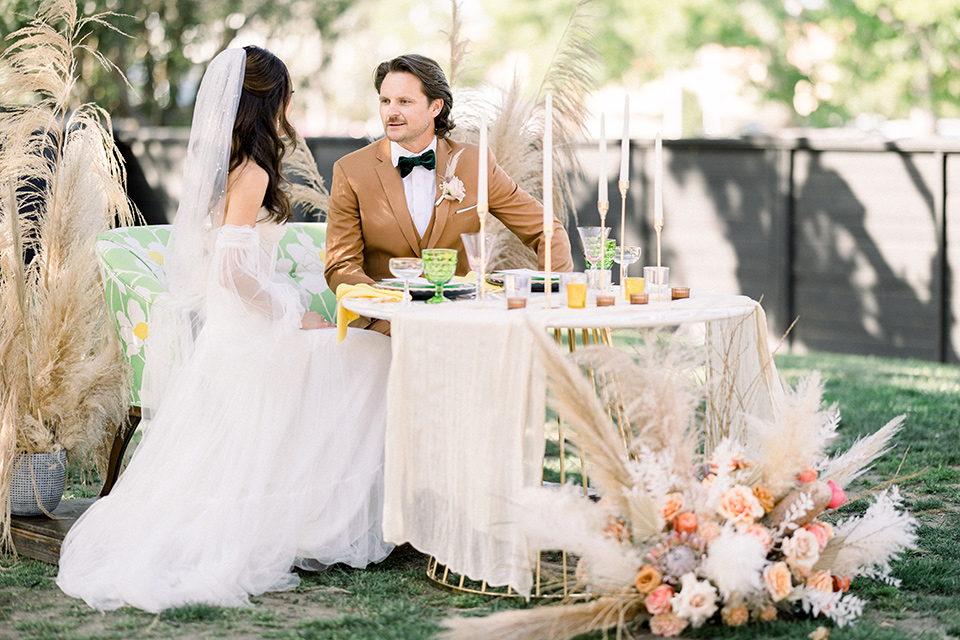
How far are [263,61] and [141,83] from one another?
35.9 feet

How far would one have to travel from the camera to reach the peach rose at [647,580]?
2850mm

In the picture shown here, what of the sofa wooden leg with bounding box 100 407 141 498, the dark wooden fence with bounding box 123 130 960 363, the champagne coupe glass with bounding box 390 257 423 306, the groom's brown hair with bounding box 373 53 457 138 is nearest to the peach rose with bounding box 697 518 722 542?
the champagne coupe glass with bounding box 390 257 423 306

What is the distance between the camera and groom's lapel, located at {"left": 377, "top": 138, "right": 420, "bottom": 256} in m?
3.88

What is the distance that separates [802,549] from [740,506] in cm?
20

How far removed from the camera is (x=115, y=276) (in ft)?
12.9

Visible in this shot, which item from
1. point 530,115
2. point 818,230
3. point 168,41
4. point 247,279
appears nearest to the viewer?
point 247,279

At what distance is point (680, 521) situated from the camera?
2.90 meters

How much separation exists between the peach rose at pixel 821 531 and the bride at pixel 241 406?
1349 millimetres

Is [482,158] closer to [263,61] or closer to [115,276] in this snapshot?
[263,61]

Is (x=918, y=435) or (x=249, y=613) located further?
(x=918, y=435)

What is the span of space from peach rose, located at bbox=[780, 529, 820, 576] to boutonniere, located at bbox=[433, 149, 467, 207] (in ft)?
5.46

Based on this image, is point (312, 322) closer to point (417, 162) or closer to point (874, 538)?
point (417, 162)

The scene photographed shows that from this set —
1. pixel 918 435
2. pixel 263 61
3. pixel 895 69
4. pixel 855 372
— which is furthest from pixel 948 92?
pixel 263 61

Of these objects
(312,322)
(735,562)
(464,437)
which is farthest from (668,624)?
(312,322)
